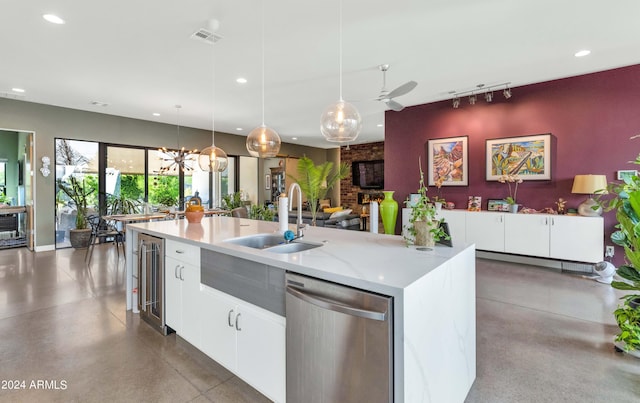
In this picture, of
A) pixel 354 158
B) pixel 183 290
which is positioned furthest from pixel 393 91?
pixel 354 158

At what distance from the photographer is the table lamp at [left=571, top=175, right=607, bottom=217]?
408cm

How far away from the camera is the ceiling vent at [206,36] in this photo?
3066 mm

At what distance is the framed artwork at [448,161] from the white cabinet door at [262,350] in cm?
472

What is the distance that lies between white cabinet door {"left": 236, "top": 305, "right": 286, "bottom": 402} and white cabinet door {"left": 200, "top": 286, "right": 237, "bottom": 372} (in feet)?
0.26

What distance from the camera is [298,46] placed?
3.45 meters

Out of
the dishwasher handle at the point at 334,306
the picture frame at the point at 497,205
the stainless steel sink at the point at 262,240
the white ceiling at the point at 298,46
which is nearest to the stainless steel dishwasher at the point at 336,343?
the dishwasher handle at the point at 334,306

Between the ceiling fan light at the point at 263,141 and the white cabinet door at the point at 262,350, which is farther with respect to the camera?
the ceiling fan light at the point at 263,141

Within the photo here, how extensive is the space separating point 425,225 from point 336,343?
35.3 inches

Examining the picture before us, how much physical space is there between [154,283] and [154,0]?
94.4 inches

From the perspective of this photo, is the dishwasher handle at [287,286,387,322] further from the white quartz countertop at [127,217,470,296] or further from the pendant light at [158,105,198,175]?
the pendant light at [158,105,198,175]

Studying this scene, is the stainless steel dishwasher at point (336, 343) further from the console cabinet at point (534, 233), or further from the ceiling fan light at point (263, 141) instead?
the console cabinet at point (534, 233)

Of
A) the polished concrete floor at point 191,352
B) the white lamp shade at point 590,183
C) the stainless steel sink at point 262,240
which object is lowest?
the polished concrete floor at point 191,352

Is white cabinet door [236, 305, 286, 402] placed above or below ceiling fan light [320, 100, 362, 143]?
below

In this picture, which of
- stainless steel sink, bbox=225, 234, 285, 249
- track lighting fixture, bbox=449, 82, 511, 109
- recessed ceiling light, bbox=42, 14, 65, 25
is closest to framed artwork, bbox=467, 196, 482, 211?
track lighting fixture, bbox=449, 82, 511, 109
